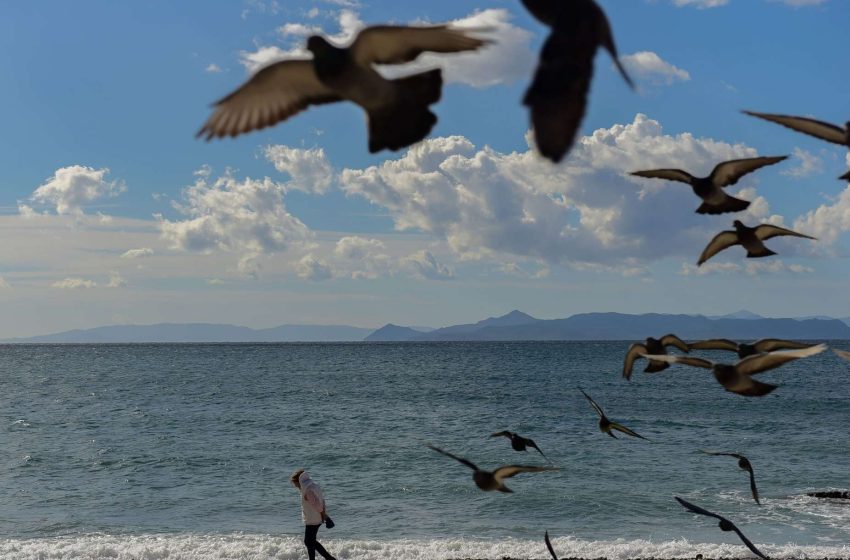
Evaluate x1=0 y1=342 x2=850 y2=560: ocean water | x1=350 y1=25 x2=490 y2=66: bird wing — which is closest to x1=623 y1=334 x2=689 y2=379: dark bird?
x1=350 y1=25 x2=490 y2=66: bird wing

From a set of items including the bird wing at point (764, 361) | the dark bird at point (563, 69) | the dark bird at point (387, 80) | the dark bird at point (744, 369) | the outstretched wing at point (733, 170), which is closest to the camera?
the dark bird at point (563, 69)

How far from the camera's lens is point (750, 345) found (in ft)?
13.8

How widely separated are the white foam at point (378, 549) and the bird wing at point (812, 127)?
1912cm

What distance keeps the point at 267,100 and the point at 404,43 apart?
0.61 metres

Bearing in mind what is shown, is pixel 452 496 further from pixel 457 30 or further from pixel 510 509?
pixel 457 30

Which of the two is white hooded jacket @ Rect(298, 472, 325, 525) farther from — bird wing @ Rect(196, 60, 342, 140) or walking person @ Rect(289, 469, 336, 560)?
bird wing @ Rect(196, 60, 342, 140)

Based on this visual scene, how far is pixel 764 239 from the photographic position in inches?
205

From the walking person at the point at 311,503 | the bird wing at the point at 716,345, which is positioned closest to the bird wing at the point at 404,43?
the bird wing at the point at 716,345

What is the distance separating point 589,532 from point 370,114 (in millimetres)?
24283

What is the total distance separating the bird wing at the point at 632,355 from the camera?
490cm

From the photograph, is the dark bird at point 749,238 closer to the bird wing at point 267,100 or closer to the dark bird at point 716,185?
the dark bird at point 716,185

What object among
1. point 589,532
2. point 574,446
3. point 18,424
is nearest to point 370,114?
point 589,532

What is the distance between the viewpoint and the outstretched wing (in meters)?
4.72

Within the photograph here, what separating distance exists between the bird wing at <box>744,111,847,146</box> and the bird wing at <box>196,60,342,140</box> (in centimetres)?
156
